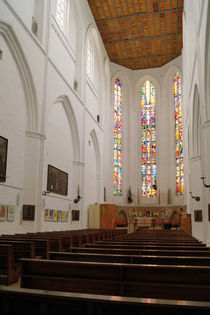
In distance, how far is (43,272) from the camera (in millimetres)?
3227

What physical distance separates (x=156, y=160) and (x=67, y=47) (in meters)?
13.8

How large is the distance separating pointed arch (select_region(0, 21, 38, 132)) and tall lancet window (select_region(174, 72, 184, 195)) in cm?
1632

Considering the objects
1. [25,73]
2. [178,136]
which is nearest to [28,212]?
[25,73]

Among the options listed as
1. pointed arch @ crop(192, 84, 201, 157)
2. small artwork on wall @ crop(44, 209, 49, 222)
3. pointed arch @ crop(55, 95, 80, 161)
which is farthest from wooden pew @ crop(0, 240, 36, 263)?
pointed arch @ crop(192, 84, 201, 157)

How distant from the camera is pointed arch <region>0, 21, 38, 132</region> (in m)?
10.6

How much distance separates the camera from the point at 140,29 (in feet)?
72.9

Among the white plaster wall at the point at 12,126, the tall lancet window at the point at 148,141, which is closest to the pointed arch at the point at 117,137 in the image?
the tall lancet window at the point at 148,141

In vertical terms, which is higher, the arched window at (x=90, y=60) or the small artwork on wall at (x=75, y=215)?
the arched window at (x=90, y=60)

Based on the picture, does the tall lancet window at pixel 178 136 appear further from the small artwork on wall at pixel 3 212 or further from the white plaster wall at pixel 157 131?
the small artwork on wall at pixel 3 212

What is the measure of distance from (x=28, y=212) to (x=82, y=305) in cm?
982

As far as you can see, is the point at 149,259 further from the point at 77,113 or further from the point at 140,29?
the point at 140,29

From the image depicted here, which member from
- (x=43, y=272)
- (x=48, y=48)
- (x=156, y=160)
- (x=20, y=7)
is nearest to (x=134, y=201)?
(x=156, y=160)

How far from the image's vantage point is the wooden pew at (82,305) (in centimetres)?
174

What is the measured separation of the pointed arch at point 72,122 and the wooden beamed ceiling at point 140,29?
7.73 metres
